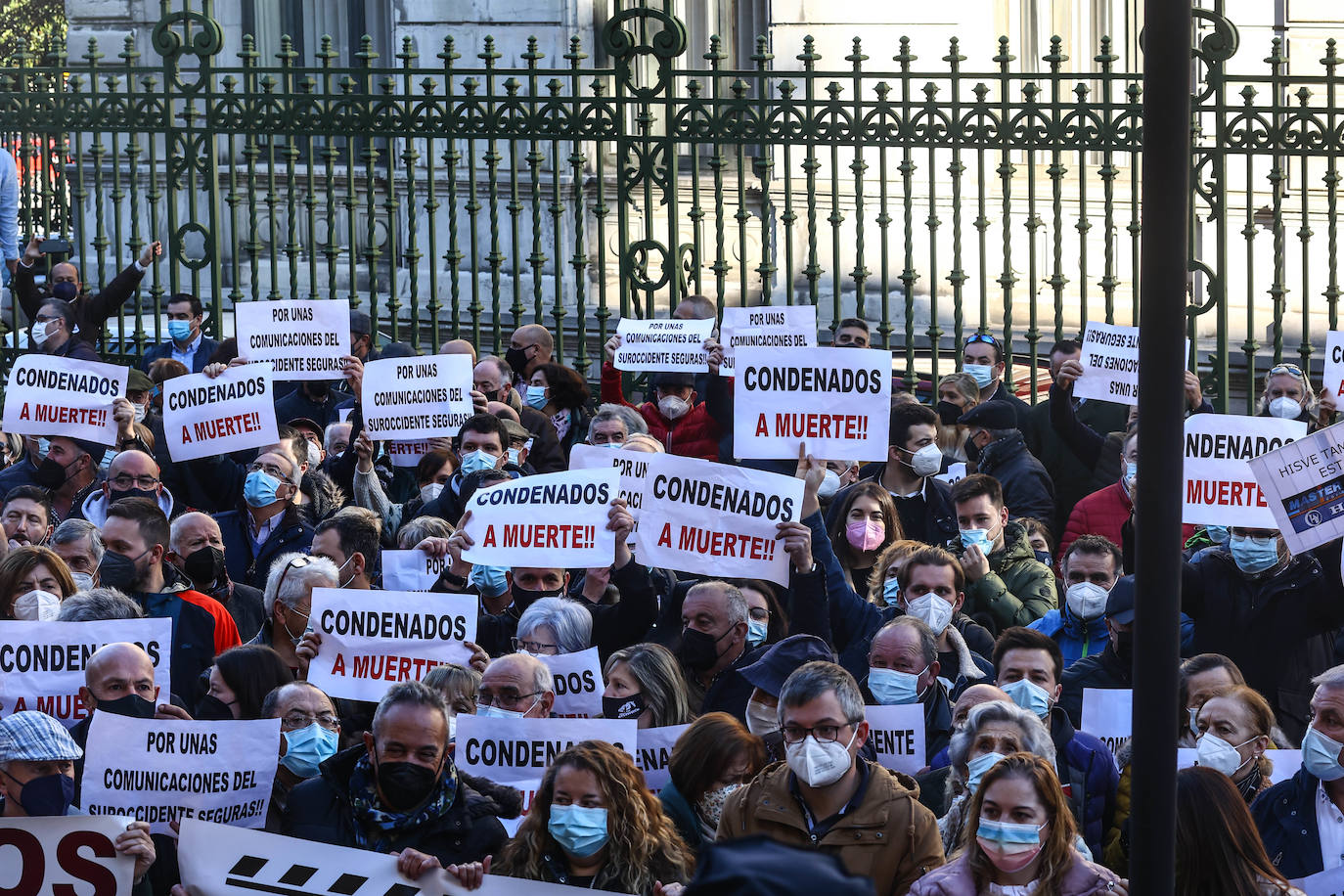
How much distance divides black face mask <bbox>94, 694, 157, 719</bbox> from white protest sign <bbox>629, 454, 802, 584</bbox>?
212 cm

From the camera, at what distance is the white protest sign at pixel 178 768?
6.77 meters

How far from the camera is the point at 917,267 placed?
50.9 feet

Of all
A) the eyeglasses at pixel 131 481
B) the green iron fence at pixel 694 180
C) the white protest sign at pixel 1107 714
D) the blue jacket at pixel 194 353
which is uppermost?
the green iron fence at pixel 694 180

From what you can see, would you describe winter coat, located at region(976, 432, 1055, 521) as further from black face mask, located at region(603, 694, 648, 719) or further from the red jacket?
black face mask, located at region(603, 694, 648, 719)

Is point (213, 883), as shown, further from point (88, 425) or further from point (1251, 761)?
point (88, 425)

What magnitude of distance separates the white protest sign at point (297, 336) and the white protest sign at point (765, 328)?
6.76 feet

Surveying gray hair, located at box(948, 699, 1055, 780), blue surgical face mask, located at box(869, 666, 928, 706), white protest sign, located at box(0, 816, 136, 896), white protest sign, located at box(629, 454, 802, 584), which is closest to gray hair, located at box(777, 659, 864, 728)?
gray hair, located at box(948, 699, 1055, 780)

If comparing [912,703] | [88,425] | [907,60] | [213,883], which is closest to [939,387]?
[907,60]

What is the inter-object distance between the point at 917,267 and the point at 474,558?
7.66m

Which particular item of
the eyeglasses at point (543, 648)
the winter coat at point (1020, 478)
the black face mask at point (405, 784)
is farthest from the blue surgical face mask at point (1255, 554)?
the black face mask at point (405, 784)

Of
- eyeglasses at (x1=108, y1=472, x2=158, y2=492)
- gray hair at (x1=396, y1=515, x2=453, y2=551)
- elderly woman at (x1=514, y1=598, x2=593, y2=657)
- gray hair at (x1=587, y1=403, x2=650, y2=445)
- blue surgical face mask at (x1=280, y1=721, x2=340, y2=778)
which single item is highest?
gray hair at (x1=587, y1=403, x2=650, y2=445)

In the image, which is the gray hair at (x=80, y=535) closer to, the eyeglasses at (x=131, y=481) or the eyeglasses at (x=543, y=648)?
the eyeglasses at (x=131, y=481)

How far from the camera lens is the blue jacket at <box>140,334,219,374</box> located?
12180mm

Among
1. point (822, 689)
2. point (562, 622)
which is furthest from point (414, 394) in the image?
point (822, 689)
